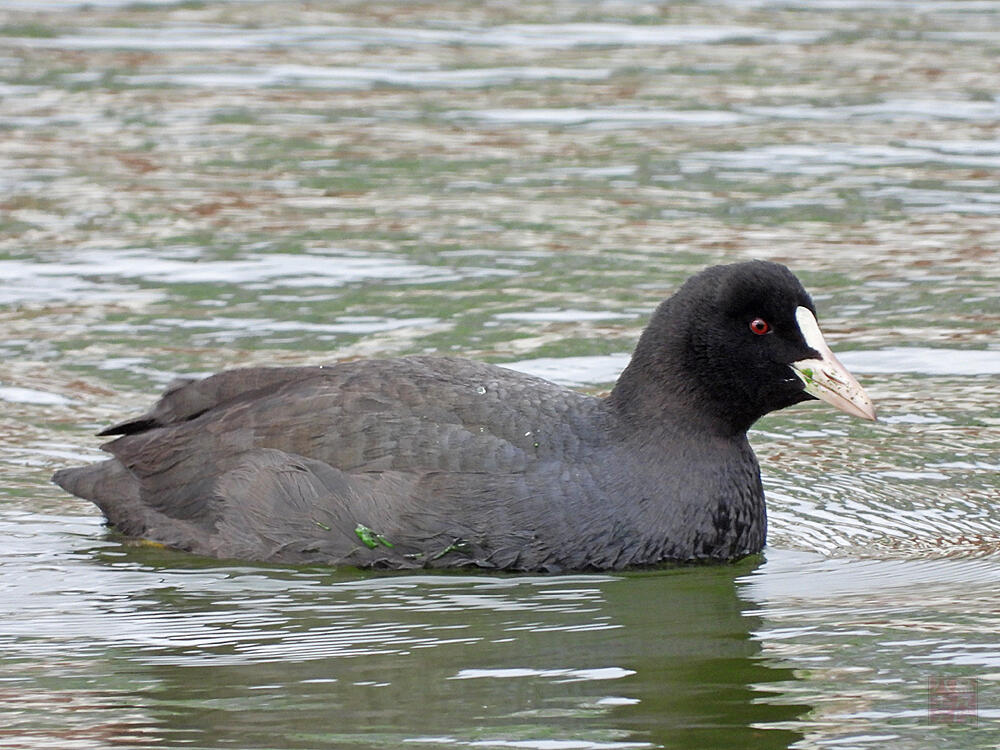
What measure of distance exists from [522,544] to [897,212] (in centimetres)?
533

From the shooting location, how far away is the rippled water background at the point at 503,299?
5547 mm

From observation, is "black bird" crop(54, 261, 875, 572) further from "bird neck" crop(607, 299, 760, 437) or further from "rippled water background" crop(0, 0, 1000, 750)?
"rippled water background" crop(0, 0, 1000, 750)

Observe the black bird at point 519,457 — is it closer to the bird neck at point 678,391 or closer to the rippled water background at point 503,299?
the bird neck at point 678,391

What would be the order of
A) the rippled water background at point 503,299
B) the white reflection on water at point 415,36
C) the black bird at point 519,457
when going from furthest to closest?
the white reflection on water at point 415,36 < the black bird at point 519,457 < the rippled water background at point 503,299

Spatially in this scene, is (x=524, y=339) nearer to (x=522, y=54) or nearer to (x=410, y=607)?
(x=410, y=607)

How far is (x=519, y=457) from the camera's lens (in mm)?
6629

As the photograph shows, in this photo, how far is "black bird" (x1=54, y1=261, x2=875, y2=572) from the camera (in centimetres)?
660

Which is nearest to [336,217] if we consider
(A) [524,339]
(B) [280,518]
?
(A) [524,339]

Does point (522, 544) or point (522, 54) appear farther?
point (522, 54)

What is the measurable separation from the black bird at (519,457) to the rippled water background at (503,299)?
0.14 meters

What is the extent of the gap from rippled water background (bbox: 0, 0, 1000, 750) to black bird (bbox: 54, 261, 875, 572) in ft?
0.46

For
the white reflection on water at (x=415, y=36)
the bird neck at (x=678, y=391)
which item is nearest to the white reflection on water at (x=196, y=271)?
A: the bird neck at (x=678, y=391)

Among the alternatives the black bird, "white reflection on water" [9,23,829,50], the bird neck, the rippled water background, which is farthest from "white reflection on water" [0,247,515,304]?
"white reflection on water" [9,23,829,50]

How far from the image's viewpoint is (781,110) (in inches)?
539
